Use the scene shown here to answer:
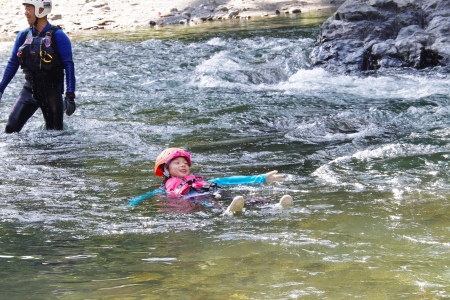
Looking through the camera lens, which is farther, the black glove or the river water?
the black glove

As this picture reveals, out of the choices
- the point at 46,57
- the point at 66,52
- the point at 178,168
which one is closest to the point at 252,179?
the point at 178,168

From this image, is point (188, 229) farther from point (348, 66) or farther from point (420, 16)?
point (420, 16)

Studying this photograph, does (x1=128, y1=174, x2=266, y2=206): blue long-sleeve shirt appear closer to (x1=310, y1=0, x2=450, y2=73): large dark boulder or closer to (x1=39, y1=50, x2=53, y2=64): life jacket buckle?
(x1=39, y1=50, x2=53, y2=64): life jacket buckle

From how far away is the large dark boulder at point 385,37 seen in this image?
43.0 feet

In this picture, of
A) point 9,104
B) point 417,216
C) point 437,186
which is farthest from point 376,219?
point 9,104

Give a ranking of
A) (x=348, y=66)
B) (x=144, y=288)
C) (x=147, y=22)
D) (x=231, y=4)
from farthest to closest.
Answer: (x=231, y=4) → (x=147, y=22) → (x=348, y=66) → (x=144, y=288)

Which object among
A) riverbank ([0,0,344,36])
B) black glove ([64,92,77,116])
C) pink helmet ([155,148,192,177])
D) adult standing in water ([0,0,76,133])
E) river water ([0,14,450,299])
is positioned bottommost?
river water ([0,14,450,299])

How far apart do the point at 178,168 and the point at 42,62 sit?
2996mm

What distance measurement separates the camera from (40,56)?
8.41 meters

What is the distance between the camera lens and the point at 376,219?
5.03m

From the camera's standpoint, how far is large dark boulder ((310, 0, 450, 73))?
1311cm

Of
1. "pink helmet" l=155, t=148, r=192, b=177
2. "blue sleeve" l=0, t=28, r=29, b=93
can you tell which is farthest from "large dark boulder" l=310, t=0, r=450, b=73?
"pink helmet" l=155, t=148, r=192, b=177

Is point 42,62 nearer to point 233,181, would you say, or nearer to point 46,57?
point 46,57

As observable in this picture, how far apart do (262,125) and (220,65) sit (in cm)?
517
